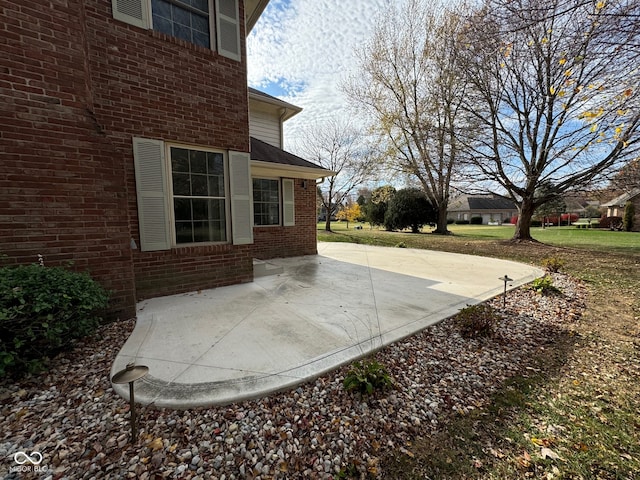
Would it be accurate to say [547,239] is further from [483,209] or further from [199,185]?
[483,209]

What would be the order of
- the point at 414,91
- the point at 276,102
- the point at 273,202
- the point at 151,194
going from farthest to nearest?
the point at 414,91, the point at 276,102, the point at 273,202, the point at 151,194

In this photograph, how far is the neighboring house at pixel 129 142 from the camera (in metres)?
2.79

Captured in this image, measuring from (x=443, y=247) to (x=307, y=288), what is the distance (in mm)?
8725

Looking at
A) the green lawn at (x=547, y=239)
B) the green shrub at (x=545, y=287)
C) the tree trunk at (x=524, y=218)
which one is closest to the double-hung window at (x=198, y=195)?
the green shrub at (x=545, y=287)

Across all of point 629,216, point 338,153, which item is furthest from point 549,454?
point 629,216

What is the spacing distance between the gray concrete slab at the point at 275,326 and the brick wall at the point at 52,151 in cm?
129

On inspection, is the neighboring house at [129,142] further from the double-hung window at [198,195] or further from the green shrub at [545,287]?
the green shrub at [545,287]

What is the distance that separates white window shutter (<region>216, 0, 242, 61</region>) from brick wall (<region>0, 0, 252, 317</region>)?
0.19 meters

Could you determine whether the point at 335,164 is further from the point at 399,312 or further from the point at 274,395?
the point at 274,395

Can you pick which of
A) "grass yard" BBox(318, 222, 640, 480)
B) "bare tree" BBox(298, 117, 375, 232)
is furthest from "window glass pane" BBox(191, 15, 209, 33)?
"bare tree" BBox(298, 117, 375, 232)

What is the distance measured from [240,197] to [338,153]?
20.9 meters

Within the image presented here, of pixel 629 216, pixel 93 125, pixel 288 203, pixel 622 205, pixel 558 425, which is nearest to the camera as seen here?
pixel 558 425

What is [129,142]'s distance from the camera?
4000mm

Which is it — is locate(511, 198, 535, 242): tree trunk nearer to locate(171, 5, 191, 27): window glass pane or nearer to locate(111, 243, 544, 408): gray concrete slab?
locate(111, 243, 544, 408): gray concrete slab
